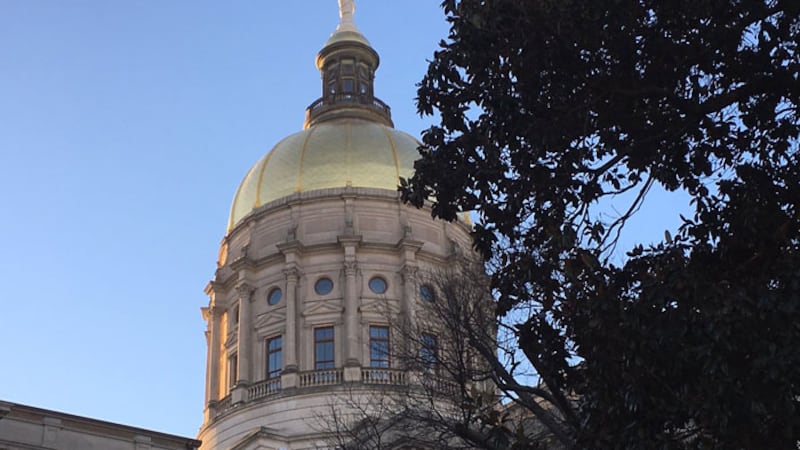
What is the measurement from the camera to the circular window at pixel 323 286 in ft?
173

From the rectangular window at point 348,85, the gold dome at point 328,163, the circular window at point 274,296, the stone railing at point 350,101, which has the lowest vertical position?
the circular window at point 274,296

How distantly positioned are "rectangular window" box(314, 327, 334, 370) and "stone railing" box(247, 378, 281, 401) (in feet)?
5.81

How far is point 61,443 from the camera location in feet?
114

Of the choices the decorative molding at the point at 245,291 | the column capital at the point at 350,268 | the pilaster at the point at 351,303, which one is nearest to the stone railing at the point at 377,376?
the pilaster at the point at 351,303

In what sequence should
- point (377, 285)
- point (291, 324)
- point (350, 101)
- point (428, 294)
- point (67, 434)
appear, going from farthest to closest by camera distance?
1. point (350, 101)
2. point (377, 285)
3. point (291, 324)
4. point (67, 434)
5. point (428, 294)

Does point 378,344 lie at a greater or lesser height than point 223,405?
greater

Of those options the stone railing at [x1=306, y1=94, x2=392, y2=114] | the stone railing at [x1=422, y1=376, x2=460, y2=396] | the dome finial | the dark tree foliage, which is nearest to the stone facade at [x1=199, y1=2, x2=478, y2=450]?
the stone railing at [x1=306, y1=94, x2=392, y2=114]

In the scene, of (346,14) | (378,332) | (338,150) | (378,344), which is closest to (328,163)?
(338,150)

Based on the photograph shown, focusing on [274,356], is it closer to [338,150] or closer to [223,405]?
[223,405]

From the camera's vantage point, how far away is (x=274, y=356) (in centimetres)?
Answer: 5209

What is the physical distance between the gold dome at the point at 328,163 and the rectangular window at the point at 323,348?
7003 mm

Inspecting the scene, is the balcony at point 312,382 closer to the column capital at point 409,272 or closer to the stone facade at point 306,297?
the stone facade at point 306,297

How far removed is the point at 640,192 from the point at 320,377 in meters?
35.5

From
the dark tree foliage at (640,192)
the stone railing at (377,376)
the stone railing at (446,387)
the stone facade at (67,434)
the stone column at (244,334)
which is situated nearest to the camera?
the dark tree foliage at (640,192)
